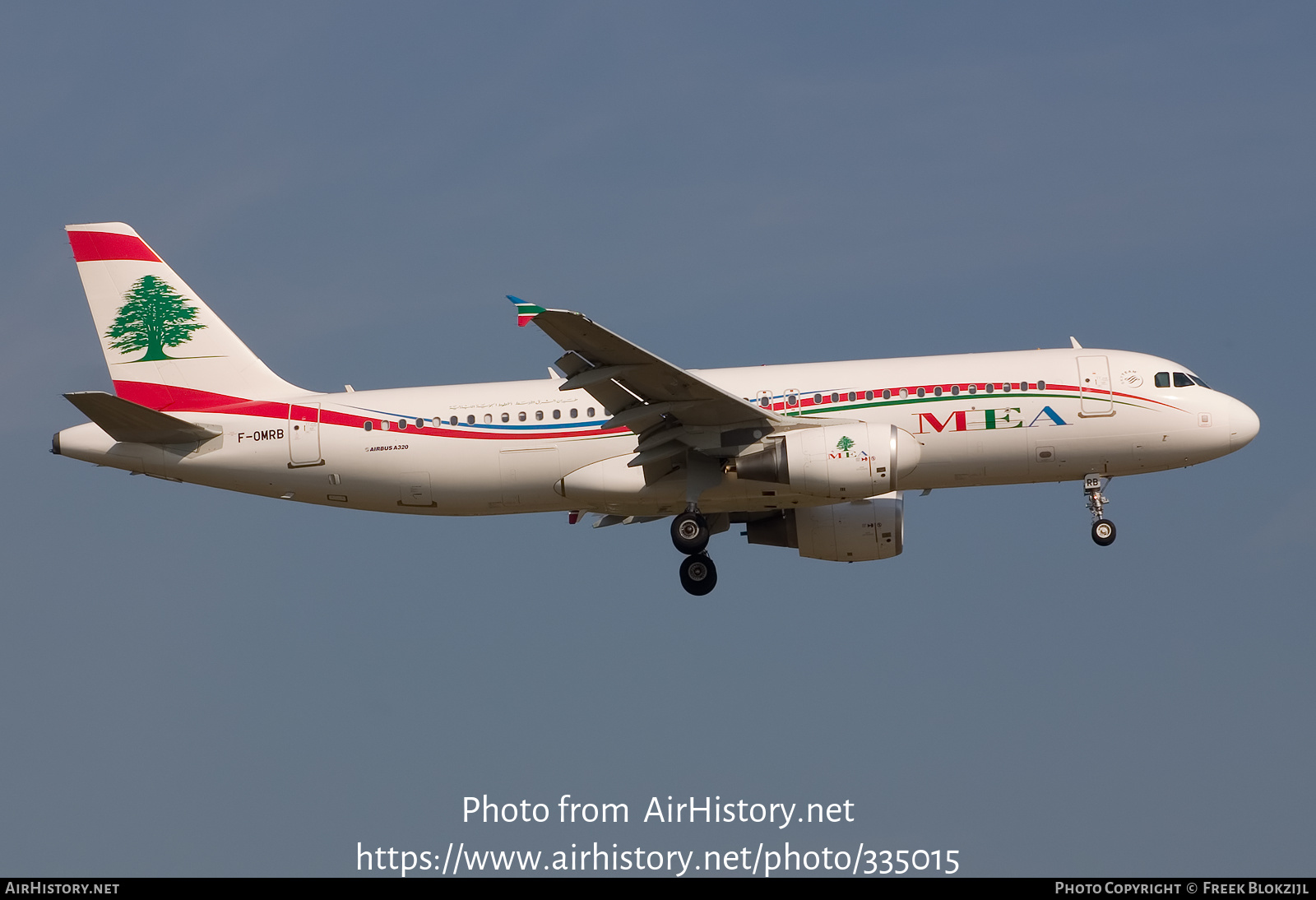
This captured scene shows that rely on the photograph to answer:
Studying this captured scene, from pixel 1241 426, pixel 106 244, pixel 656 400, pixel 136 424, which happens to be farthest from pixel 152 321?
pixel 1241 426

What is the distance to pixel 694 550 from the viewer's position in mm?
35500

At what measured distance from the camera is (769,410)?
114ft

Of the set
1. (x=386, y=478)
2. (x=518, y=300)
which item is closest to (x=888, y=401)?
(x=518, y=300)

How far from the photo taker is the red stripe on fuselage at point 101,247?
123 feet

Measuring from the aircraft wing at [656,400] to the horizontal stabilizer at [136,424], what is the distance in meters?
9.39

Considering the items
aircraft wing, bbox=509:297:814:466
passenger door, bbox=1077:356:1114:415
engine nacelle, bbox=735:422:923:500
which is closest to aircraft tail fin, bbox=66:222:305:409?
aircraft wing, bbox=509:297:814:466

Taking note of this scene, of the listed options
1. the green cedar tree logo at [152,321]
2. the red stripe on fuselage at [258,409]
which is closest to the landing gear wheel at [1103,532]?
the red stripe on fuselage at [258,409]

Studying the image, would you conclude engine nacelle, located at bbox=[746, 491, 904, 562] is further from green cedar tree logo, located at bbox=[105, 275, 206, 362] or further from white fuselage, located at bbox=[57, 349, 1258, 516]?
green cedar tree logo, located at bbox=[105, 275, 206, 362]

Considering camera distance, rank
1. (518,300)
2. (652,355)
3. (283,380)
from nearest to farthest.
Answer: (518,300) < (652,355) < (283,380)

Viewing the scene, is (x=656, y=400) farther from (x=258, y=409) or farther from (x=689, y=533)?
(x=258, y=409)

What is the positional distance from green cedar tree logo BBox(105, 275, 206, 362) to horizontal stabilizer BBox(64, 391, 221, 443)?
9.32 feet

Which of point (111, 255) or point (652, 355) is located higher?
point (111, 255)

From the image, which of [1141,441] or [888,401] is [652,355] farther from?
[1141,441]

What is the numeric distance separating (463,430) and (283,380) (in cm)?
488
